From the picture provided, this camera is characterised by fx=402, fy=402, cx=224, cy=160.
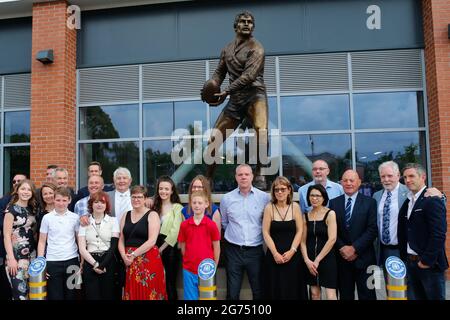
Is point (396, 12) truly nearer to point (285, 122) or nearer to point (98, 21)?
point (285, 122)

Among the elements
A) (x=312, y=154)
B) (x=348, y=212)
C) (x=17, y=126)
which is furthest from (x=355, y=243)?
(x=17, y=126)

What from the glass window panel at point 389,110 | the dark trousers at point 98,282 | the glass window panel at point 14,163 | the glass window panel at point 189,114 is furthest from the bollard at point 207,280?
the glass window panel at point 14,163

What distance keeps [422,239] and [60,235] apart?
3387 millimetres

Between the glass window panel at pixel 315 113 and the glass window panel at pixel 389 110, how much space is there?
0.91ft

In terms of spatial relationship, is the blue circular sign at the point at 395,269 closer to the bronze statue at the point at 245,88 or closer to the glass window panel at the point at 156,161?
the bronze statue at the point at 245,88

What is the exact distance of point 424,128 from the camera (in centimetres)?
783

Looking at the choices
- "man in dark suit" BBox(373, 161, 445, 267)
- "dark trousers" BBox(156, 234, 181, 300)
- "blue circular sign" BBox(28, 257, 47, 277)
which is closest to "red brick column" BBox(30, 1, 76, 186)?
"dark trousers" BBox(156, 234, 181, 300)

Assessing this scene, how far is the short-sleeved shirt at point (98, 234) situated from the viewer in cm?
385

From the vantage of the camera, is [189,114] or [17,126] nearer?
[189,114]

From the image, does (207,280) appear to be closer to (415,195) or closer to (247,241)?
→ (247,241)

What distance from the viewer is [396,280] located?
→ 9.65 feet

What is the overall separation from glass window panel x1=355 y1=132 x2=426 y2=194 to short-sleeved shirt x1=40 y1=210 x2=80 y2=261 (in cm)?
575

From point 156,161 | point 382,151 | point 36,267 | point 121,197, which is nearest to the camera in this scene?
point 36,267

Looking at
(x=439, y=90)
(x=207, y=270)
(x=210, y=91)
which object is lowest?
(x=207, y=270)
